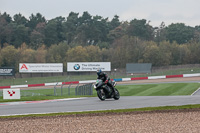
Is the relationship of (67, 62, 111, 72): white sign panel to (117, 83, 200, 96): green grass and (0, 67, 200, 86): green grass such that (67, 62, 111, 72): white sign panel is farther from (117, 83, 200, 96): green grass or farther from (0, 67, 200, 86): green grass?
(117, 83, 200, 96): green grass

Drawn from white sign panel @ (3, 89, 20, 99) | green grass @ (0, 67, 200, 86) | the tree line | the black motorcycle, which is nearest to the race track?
the black motorcycle

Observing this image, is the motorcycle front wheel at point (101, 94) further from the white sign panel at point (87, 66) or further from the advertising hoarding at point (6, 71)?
the white sign panel at point (87, 66)

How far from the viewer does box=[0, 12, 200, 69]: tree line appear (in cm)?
8156

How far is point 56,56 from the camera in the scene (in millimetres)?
85188

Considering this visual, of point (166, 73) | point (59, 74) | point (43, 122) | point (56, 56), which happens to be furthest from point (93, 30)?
point (43, 122)

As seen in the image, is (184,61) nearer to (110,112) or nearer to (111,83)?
(111,83)

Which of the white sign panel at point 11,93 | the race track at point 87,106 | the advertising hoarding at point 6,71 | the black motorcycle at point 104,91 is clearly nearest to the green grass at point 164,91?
the white sign panel at point 11,93

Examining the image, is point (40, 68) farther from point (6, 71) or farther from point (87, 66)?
point (87, 66)

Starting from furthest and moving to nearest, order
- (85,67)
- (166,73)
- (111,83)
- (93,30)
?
(93,30) < (85,67) < (166,73) < (111,83)

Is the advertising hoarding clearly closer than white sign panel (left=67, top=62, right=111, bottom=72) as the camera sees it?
Yes

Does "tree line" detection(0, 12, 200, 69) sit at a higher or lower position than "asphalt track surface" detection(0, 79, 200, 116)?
higher

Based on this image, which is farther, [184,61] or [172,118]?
[184,61]

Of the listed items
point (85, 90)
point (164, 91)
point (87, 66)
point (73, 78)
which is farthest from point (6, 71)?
point (164, 91)

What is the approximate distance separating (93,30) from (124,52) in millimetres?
47145
